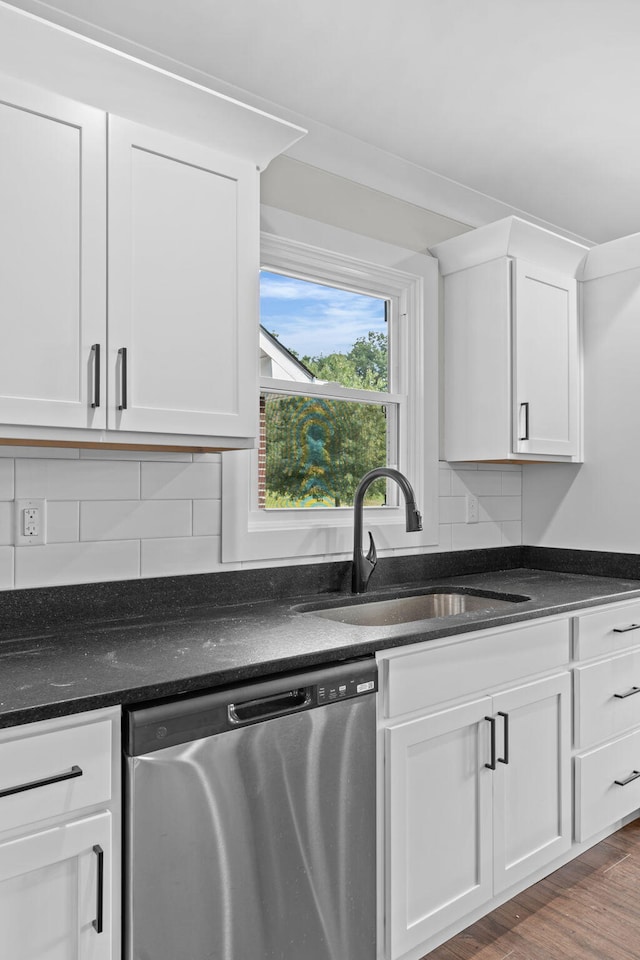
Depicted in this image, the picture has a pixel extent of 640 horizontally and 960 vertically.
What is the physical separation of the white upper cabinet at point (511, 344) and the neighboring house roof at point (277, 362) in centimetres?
72

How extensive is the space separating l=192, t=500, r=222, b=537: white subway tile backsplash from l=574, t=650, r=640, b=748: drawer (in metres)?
1.30

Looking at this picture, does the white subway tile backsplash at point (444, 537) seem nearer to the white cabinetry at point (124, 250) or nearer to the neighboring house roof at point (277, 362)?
the neighboring house roof at point (277, 362)

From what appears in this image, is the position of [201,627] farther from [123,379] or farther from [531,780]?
[531,780]

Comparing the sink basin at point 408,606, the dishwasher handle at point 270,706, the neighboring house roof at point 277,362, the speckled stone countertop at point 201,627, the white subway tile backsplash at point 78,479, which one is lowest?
the dishwasher handle at point 270,706

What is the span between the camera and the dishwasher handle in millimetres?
1473

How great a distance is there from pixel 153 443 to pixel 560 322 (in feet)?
6.25

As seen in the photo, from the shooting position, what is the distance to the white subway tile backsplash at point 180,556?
2.08 meters

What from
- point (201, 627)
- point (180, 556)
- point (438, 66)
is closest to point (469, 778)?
point (201, 627)

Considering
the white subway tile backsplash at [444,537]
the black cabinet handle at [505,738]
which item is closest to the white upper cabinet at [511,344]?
the white subway tile backsplash at [444,537]

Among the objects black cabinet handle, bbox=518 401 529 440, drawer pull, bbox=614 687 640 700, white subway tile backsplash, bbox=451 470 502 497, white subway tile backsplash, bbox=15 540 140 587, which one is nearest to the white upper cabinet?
black cabinet handle, bbox=518 401 529 440

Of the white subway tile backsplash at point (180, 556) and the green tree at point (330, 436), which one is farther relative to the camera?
the green tree at point (330, 436)

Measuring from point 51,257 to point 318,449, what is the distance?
49.4 inches

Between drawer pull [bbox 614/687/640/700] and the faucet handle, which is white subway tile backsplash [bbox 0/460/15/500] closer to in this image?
the faucet handle

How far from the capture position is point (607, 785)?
96.2 inches
